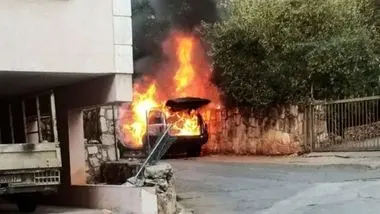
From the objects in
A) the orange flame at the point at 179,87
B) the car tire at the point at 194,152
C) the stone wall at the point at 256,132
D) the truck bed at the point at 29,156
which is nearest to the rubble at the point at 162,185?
the truck bed at the point at 29,156

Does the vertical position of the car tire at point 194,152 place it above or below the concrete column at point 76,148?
below

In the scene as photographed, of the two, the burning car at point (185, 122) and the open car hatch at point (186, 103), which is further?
the open car hatch at point (186, 103)

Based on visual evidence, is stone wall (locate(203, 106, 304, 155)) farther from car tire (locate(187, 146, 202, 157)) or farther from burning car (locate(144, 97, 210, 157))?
car tire (locate(187, 146, 202, 157))

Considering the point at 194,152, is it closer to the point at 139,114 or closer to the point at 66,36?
the point at 139,114

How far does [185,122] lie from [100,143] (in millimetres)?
8114

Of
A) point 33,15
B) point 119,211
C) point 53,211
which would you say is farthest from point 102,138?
point 33,15

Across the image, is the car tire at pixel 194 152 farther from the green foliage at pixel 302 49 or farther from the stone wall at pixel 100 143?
the stone wall at pixel 100 143

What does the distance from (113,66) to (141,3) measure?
1861cm

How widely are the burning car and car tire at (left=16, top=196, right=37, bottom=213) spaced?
9.58 metres

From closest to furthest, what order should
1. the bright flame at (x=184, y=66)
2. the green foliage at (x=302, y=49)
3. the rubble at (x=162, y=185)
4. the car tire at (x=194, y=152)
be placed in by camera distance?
1. the rubble at (x=162, y=185)
2. the green foliage at (x=302, y=49)
3. the car tire at (x=194, y=152)
4. the bright flame at (x=184, y=66)

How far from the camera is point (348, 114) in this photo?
17.7 metres

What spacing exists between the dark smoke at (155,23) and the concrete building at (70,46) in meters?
16.2

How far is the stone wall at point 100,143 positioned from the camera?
14.7 meters

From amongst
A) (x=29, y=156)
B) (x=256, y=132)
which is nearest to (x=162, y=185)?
(x=29, y=156)
